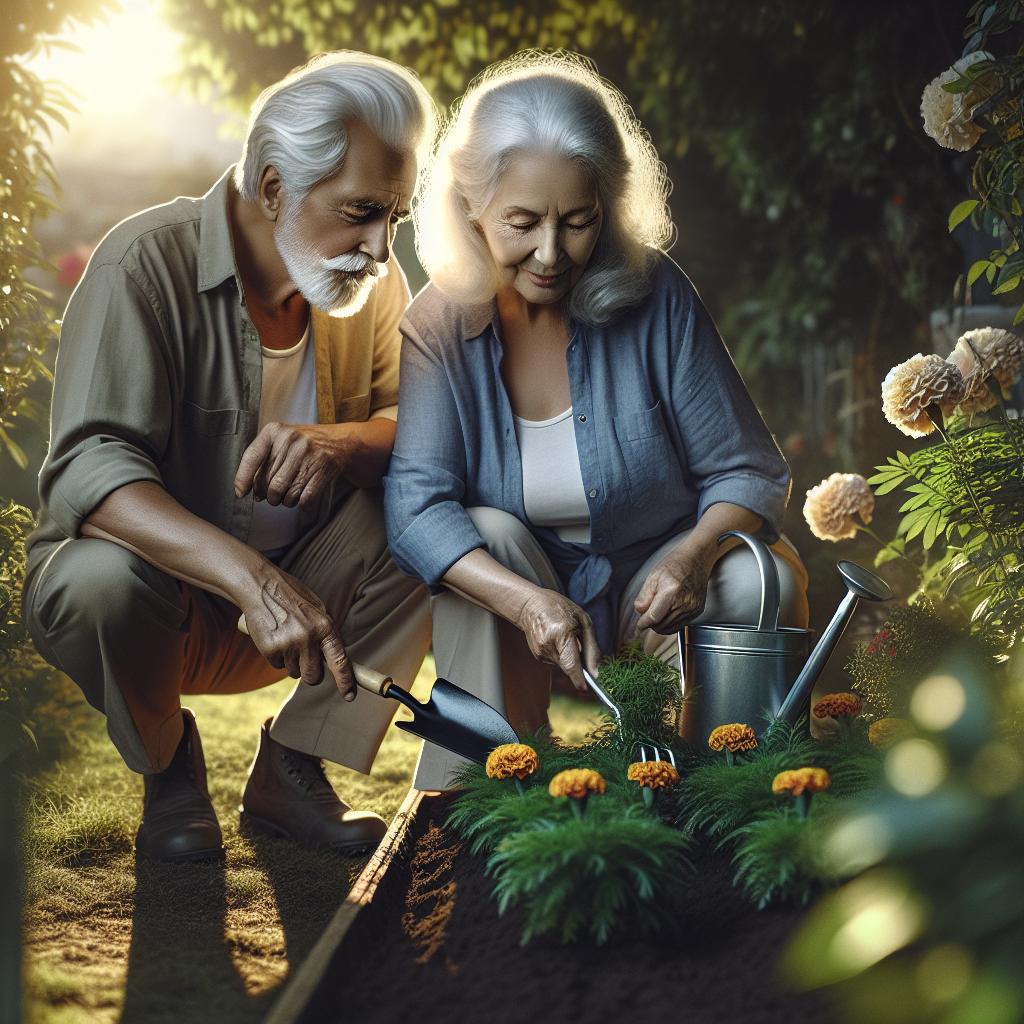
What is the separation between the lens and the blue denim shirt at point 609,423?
2.52m

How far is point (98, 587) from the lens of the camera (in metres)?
2.32

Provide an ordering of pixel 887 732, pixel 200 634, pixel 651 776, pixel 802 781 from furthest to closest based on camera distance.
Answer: pixel 200 634 → pixel 887 732 → pixel 651 776 → pixel 802 781

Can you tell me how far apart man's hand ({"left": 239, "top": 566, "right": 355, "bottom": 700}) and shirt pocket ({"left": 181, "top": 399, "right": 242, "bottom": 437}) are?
0.50 metres

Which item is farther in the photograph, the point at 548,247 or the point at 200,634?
the point at 200,634

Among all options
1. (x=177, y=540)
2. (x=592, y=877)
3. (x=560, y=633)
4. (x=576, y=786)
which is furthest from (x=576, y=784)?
(x=177, y=540)

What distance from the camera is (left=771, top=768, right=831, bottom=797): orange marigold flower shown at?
5.78ft

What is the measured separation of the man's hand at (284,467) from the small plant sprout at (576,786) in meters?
0.91

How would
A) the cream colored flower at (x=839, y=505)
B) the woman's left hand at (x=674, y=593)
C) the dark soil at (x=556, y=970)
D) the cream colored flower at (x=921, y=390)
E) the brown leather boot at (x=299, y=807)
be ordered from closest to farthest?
the dark soil at (x=556, y=970) → the woman's left hand at (x=674, y=593) → the brown leather boot at (x=299, y=807) → the cream colored flower at (x=921, y=390) → the cream colored flower at (x=839, y=505)

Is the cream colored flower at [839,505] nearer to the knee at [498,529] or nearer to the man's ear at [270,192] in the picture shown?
the knee at [498,529]

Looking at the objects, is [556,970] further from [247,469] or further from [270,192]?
[270,192]

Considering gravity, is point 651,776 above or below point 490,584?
below

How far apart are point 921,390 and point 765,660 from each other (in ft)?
2.97

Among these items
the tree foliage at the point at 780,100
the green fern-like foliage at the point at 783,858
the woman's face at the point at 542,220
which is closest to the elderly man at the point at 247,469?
the woman's face at the point at 542,220

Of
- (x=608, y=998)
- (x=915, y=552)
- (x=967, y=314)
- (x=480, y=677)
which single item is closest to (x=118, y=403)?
(x=480, y=677)
